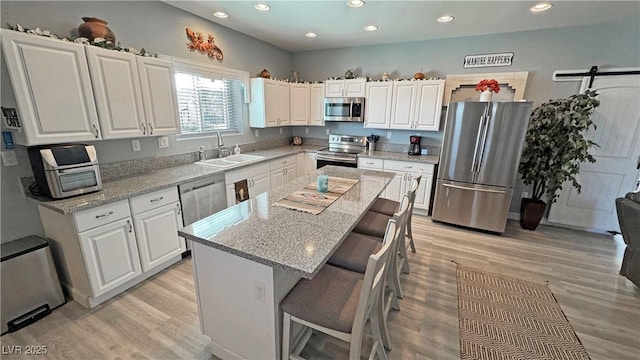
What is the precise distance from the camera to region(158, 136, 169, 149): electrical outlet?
2.88 m

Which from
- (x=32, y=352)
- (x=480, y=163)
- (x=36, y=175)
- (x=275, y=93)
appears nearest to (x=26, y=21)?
(x=36, y=175)

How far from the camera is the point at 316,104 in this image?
15.3ft

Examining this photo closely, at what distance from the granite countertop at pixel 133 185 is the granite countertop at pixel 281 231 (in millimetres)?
965

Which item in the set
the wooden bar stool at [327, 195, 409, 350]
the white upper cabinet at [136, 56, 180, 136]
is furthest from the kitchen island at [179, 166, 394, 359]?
the white upper cabinet at [136, 56, 180, 136]

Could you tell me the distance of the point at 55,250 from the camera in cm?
208

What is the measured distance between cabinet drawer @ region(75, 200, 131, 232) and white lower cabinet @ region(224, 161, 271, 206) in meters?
1.09

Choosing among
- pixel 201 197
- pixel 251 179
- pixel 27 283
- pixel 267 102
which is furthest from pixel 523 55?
pixel 27 283

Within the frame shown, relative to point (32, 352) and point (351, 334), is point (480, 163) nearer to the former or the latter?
point (351, 334)

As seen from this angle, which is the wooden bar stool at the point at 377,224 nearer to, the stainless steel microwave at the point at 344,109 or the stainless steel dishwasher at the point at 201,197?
the stainless steel dishwasher at the point at 201,197

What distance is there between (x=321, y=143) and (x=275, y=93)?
1.38m

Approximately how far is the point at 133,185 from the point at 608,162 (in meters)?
5.64

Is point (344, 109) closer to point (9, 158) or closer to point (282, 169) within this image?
point (282, 169)

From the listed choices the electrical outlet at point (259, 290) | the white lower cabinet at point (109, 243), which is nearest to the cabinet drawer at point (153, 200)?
the white lower cabinet at point (109, 243)

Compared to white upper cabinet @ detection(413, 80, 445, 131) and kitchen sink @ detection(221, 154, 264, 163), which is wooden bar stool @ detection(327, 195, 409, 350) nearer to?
kitchen sink @ detection(221, 154, 264, 163)
